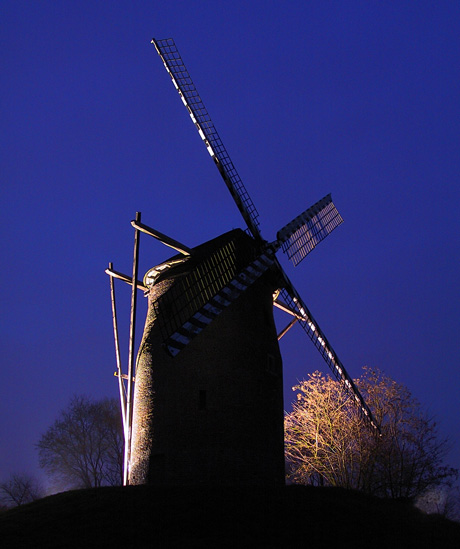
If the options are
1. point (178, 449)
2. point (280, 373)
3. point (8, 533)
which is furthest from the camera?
point (280, 373)

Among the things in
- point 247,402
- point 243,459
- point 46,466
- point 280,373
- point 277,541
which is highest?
point 46,466

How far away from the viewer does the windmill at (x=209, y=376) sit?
18.2m

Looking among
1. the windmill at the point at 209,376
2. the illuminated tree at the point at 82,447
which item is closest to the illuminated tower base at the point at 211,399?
the windmill at the point at 209,376

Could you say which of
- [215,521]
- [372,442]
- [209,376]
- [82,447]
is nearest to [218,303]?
[209,376]

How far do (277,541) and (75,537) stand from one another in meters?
4.55

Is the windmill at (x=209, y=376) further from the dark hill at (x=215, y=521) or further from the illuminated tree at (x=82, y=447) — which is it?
the illuminated tree at (x=82, y=447)

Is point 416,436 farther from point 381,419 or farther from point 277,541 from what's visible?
point 277,541

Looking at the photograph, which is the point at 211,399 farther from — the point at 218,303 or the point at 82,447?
the point at 82,447

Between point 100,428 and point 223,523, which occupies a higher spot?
point 100,428

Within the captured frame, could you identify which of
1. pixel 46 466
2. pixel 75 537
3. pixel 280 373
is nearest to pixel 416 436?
pixel 280 373

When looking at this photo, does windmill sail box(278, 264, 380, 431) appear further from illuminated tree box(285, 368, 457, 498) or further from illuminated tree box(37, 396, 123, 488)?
illuminated tree box(37, 396, 123, 488)

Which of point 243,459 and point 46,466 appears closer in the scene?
point 243,459

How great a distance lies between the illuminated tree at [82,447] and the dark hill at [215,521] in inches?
1083

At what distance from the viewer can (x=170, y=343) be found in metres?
16.0
